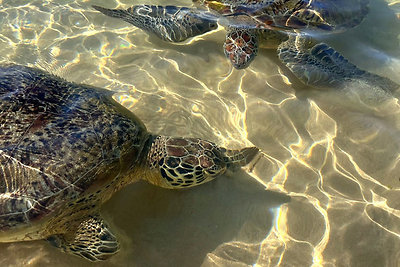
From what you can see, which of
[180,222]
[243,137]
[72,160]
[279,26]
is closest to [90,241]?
[72,160]

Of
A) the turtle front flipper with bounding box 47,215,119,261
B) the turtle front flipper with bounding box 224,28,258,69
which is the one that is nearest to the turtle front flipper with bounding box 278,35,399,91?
the turtle front flipper with bounding box 224,28,258,69

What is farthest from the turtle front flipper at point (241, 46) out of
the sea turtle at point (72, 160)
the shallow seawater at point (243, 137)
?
the sea turtle at point (72, 160)

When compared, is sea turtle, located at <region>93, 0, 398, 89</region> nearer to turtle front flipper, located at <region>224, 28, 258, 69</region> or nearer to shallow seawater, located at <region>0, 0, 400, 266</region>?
turtle front flipper, located at <region>224, 28, 258, 69</region>

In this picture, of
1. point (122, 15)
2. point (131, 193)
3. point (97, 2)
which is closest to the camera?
point (131, 193)

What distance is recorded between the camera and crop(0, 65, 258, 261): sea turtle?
268 centimetres

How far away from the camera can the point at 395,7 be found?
237 inches

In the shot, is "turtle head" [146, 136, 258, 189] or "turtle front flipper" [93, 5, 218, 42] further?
"turtle front flipper" [93, 5, 218, 42]

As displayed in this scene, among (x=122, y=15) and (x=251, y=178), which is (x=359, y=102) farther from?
(x=122, y=15)

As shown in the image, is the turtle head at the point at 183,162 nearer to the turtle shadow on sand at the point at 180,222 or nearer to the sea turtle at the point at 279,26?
the turtle shadow on sand at the point at 180,222

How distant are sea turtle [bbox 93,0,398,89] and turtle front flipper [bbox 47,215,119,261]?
9.13 ft

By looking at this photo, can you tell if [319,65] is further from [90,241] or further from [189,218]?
Result: [90,241]

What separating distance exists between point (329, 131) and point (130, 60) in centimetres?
298

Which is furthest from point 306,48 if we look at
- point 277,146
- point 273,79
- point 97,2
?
point 97,2

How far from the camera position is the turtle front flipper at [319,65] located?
441 centimetres
